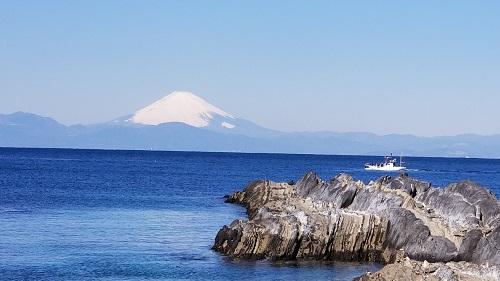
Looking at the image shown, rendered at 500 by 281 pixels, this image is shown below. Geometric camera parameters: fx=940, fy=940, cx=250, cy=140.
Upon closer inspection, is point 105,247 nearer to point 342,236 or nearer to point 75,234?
point 75,234

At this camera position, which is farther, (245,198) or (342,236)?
(245,198)

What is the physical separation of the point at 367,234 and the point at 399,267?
1753cm

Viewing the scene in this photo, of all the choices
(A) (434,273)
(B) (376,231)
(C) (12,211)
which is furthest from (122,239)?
(A) (434,273)

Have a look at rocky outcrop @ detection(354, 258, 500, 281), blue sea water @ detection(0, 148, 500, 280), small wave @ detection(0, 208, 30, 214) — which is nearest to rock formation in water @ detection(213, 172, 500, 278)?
blue sea water @ detection(0, 148, 500, 280)

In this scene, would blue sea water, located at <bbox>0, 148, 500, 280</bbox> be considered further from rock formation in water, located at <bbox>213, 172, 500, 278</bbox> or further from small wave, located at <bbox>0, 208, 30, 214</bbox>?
rock formation in water, located at <bbox>213, 172, 500, 278</bbox>

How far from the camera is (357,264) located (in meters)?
53.3

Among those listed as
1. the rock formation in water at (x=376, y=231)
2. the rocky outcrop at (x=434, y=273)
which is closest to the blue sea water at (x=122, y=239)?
the rock formation in water at (x=376, y=231)

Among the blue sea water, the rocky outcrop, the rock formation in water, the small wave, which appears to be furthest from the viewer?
the small wave

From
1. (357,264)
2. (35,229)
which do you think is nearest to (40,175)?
(35,229)

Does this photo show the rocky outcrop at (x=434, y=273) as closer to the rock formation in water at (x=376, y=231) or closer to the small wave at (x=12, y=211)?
the rock formation in water at (x=376, y=231)

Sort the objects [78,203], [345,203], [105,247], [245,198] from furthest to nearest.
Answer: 1. [245,198]
2. [78,203]
3. [345,203]
4. [105,247]

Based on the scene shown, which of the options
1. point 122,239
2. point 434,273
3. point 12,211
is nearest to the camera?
point 434,273

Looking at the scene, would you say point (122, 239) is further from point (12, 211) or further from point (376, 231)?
point (12, 211)

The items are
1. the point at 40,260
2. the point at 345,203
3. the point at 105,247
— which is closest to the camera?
the point at 40,260
